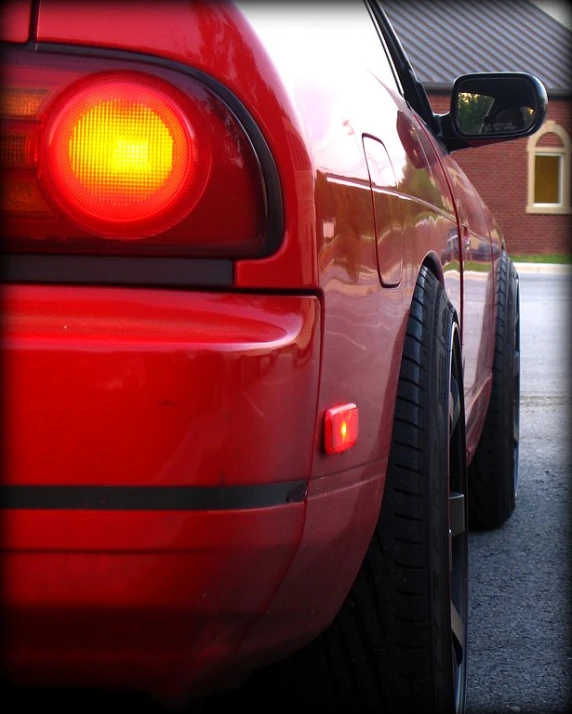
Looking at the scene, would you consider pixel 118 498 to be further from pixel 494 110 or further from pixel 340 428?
pixel 494 110

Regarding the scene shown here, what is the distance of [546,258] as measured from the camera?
3011cm

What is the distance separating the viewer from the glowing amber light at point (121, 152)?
4.54ft

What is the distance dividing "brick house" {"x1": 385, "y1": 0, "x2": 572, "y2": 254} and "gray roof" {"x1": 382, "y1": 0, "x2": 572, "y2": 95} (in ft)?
0.07

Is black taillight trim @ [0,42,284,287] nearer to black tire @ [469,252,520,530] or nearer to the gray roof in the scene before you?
black tire @ [469,252,520,530]

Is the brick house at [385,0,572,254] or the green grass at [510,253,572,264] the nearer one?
the brick house at [385,0,572,254]

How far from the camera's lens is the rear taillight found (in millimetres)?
1388

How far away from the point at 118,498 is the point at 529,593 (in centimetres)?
210

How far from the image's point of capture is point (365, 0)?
281 centimetres

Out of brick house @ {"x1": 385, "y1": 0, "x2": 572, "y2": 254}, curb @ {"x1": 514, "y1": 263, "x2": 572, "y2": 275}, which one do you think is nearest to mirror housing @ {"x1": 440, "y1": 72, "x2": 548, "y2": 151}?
curb @ {"x1": 514, "y1": 263, "x2": 572, "y2": 275}

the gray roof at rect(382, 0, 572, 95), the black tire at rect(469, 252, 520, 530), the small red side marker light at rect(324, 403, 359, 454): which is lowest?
the black tire at rect(469, 252, 520, 530)

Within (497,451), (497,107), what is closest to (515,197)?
(497,451)

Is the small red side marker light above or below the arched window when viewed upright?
below

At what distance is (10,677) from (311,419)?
1.57 feet

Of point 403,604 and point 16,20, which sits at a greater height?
point 16,20
